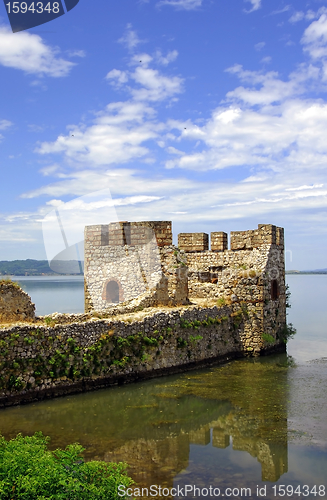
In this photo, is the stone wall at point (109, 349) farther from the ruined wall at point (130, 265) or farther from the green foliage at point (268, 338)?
the ruined wall at point (130, 265)

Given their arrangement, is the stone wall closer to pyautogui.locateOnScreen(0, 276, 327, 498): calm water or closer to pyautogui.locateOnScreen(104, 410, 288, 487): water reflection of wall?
pyautogui.locateOnScreen(0, 276, 327, 498): calm water

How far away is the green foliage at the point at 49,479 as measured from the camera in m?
5.35

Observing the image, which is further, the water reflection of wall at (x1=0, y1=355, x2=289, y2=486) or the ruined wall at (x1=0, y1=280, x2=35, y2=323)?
the ruined wall at (x1=0, y1=280, x2=35, y2=323)

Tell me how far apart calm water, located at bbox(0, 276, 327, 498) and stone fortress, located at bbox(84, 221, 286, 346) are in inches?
132

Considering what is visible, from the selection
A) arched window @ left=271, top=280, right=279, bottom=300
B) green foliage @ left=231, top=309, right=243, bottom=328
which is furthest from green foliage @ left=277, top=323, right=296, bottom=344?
green foliage @ left=231, top=309, right=243, bottom=328

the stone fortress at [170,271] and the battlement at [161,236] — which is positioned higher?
the battlement at [161,236]

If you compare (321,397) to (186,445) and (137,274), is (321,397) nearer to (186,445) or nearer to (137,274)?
(186,445)

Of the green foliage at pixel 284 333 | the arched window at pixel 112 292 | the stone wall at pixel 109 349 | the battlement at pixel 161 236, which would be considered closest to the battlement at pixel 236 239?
the battlement at pixel 161 236

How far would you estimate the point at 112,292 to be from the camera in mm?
18266

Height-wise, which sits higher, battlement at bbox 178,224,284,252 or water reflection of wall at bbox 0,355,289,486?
battlement at bbox 178,224,284,252

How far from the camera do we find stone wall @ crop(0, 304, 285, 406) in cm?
1130

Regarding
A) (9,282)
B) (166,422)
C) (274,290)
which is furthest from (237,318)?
(9,282)

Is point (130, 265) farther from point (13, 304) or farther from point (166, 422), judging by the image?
point (166, 422)

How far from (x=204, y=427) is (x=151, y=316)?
14.4 ft
